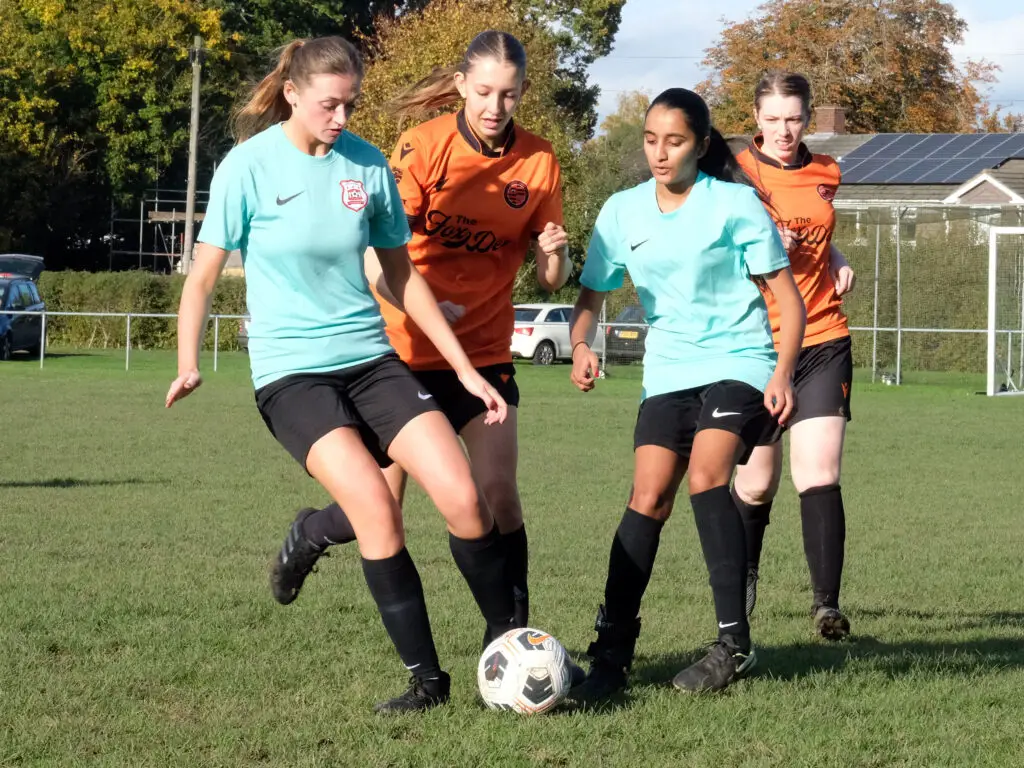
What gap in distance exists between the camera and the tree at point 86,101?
48312 mm

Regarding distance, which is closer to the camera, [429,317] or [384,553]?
[384,553]

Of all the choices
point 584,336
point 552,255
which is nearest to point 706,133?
point 552,255

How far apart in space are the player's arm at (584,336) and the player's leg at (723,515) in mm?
453

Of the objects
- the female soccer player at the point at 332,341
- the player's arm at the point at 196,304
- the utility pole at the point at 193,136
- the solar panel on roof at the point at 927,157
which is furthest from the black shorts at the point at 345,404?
the utility pole at the point at 193,136

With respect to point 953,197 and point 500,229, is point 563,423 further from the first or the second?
point 953,197

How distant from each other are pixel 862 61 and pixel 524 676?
5368 cm

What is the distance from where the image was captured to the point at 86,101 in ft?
168

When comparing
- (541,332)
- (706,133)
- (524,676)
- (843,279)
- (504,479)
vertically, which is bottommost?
(524,676)

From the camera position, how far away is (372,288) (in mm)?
5266

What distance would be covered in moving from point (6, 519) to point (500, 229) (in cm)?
509

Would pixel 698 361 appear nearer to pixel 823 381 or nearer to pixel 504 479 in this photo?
pixel 504 479

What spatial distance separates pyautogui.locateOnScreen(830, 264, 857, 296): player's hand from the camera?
6500 mm

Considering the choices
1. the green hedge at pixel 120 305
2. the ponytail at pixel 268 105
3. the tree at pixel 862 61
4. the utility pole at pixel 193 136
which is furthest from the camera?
the tree at pixel 862 61

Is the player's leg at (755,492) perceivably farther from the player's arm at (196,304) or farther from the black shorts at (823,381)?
the player's arm at (196,304)
